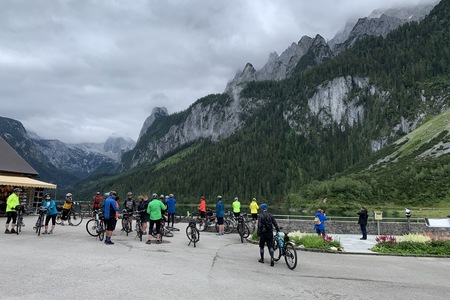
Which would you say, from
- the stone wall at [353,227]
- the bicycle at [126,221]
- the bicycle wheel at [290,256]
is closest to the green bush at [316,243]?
the bicycle wheel at [290,256]

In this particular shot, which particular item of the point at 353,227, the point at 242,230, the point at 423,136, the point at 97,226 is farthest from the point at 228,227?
the point at 423,136

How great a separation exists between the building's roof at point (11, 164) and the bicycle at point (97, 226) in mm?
23097

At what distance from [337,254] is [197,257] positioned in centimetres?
757

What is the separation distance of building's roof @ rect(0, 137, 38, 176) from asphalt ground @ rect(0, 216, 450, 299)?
24737 millimetres

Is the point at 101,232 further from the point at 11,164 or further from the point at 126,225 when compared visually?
the point at 11,164

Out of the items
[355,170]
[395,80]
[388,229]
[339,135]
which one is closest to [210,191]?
[355,170]

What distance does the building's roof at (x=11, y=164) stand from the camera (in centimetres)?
3647

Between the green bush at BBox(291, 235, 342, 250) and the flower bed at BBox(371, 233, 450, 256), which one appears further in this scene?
the green bush at BBox(291, 235, 342, 250)

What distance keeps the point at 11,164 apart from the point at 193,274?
3659 cm

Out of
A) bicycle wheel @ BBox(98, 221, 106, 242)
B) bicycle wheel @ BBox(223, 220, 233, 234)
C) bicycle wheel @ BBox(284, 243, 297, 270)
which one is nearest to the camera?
bicycle wheel @ BBox(284, 243, 297, 270)

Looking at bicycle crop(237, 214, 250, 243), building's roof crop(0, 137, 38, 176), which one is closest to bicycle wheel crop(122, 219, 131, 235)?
bicycle crop(237, 214, 250, 243)

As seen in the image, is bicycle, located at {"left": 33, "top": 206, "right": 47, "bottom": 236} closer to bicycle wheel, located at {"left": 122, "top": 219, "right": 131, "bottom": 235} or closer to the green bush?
bicycle wheel, located at {"left": 122, "top": 219, "right": 131, "bottom": 235}

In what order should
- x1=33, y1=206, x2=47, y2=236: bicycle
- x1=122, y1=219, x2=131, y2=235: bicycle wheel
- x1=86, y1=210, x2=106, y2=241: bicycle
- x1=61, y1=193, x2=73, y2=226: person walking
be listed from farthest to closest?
1. x1=61, y1=193, x2=73, y2=226: person walking
2. x1=122, y1=219, x2=131, y2=235: bicycle wheel
3. x1=33, y1=206, x2=47, y2=236: bicycle
4. x1=86, y1=210, x2=106, y2=241: bicycle

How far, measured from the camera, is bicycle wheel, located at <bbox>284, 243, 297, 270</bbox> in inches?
474
